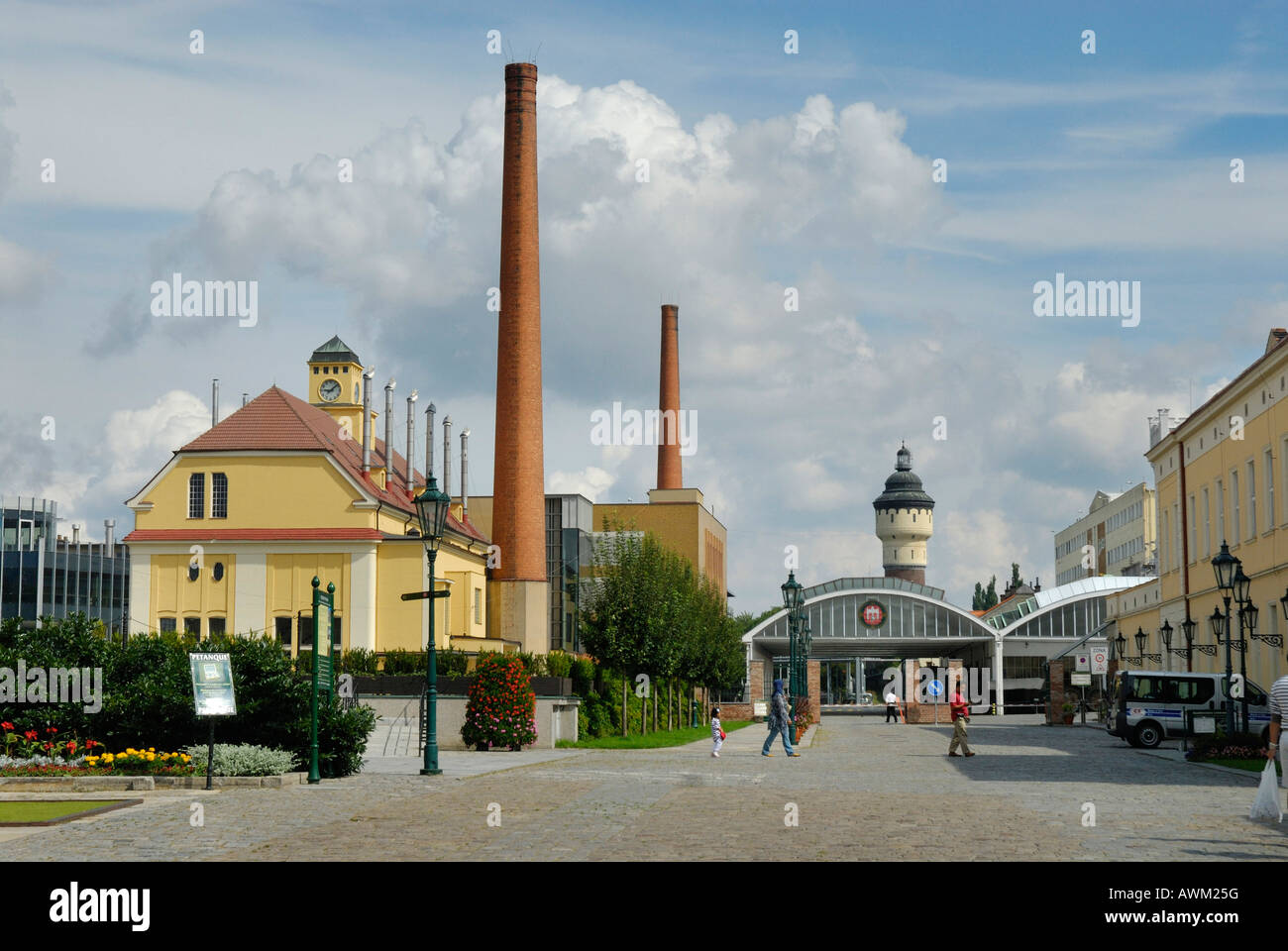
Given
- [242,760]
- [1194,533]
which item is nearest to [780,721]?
[242,760]

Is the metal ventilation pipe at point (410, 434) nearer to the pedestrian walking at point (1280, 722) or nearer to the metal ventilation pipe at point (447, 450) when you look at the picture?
the metal ventilation pipe at point (447, 450)

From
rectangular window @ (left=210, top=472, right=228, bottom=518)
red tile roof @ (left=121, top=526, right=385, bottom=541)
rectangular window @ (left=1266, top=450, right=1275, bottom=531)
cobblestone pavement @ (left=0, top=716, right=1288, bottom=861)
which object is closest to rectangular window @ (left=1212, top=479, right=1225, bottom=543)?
rectangular window @ (left=1266, top=450, right=1275, bottom=531)

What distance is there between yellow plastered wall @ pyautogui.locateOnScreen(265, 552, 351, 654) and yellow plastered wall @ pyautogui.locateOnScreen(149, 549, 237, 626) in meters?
1.34

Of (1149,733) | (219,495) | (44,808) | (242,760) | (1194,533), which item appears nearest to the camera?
(44,808)

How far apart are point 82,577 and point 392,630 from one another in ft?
202

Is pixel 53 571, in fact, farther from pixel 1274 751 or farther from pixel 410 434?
pixel 1274 751

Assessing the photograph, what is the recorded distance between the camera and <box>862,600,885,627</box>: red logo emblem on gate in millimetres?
89625

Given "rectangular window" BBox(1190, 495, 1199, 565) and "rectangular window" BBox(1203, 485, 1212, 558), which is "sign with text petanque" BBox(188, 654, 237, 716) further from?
"rectangular window" BBox(1190, 495, 1199, 565)

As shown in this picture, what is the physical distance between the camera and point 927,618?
294 feet

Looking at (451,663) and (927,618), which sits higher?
(927,618)

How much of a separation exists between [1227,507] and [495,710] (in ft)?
79.2

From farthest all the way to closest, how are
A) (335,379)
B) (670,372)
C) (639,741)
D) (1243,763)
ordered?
(670,372)
(335,379)
(639,741)
(1243,763)
